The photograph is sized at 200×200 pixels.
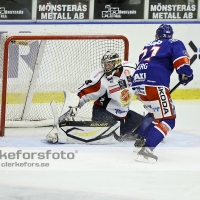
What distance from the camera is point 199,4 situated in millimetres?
7902

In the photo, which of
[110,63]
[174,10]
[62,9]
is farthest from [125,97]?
A: [62,9]

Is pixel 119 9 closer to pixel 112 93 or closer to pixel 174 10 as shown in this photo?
pixel 174 10

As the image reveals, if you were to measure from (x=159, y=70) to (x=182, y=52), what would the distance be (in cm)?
20

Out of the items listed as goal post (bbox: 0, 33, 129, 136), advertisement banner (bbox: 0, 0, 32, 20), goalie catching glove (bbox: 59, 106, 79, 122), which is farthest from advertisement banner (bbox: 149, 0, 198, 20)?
goalie catching glove (bbox: 59, 106, 79, 122)

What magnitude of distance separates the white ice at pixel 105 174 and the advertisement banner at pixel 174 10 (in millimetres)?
2893

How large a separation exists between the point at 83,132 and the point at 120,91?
18.2 inches

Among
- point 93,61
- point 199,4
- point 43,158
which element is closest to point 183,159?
point 43,158

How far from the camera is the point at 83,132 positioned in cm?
491

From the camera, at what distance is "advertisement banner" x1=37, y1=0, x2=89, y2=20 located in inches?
316

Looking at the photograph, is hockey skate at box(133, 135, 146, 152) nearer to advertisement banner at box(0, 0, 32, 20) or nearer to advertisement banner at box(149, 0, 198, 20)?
advertisement banner at box(149, 0, 198, 20)

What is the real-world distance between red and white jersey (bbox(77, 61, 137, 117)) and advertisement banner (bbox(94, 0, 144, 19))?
292 centimetres

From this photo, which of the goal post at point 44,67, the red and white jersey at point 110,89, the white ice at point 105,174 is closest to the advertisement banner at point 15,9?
the goal post at point 44,67

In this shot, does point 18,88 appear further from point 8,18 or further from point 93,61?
point 8,18

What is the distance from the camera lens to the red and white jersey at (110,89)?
198 inches
